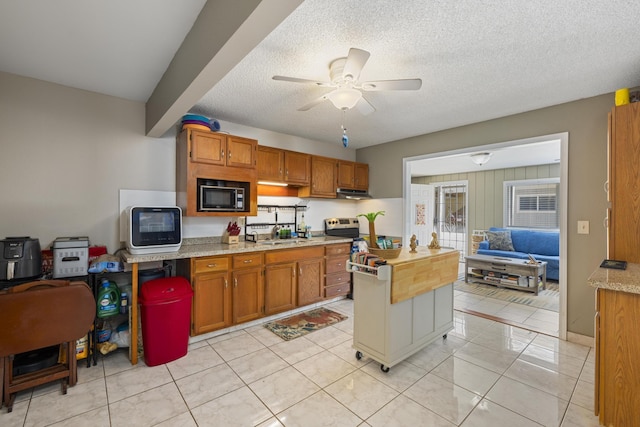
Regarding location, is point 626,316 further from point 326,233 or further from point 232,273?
point 326,233

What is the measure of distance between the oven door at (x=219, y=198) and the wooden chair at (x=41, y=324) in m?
1.36

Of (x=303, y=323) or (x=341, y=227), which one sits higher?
(x=341, y=227)

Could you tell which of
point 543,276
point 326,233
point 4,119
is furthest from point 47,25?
point 543,276

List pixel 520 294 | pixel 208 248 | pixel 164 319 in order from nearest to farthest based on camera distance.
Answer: pixel 164 319 → pixel 208 248 → pixel 520 294

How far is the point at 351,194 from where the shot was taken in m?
4.76

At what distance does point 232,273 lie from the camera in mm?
3055

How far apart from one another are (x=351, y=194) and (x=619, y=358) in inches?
140

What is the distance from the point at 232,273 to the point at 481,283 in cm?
459

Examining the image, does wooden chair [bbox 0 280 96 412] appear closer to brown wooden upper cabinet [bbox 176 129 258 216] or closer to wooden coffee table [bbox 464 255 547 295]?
brown wooden upper cabinet [bbox 176 129 258 216]

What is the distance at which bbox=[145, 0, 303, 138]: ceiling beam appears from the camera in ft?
3.93

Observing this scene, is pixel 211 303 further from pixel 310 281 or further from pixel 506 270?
pixel 506 270

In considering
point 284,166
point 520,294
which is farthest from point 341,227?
point 520,294

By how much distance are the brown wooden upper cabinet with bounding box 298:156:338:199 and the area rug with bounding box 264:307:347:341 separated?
5.78 ft

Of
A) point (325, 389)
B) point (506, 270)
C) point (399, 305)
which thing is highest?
point (399, 305)
